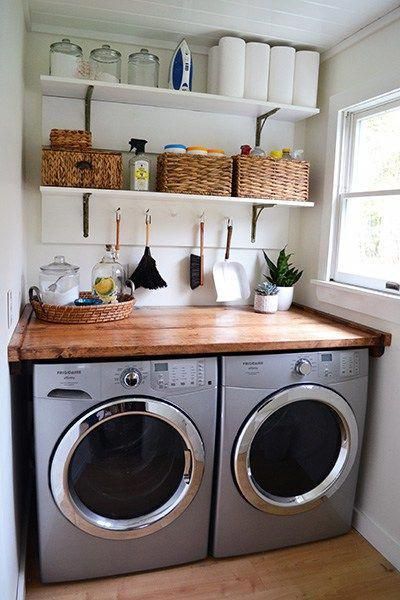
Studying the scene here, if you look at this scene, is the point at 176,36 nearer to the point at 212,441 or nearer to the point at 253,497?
the point at 212,441

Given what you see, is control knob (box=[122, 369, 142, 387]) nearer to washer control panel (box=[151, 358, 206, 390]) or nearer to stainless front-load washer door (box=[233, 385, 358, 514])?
washer control panel (box=[151, 358, 206, 390])

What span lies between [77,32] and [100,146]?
499mm

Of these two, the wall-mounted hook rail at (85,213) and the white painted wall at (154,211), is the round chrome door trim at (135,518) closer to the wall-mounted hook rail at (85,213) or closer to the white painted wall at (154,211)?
the white painted wall at (154,211)

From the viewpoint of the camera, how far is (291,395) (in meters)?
1.78

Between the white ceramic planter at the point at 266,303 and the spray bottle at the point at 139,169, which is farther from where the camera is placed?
the white ceramic planter at the point at 266,303

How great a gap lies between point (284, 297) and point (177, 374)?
0.94 meters

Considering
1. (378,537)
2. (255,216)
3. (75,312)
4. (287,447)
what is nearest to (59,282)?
(75,312)

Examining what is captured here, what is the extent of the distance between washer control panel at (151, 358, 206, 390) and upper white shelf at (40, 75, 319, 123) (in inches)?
46.2

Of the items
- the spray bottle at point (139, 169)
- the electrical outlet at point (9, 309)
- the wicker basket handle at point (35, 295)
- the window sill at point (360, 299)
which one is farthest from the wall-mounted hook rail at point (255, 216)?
the electrical outlet at point (9, 309)

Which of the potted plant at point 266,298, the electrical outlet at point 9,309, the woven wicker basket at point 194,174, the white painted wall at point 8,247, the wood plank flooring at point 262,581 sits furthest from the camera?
the potted plant at point 266,298

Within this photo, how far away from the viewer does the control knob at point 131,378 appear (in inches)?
62.4

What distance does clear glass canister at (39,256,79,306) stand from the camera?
1.95m

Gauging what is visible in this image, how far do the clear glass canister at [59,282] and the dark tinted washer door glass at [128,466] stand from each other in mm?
612

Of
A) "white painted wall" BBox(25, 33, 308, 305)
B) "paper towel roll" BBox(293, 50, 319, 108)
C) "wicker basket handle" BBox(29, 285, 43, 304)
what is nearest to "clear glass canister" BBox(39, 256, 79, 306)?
"wicker basket handle" BBox(29, 285, 43, 304)
